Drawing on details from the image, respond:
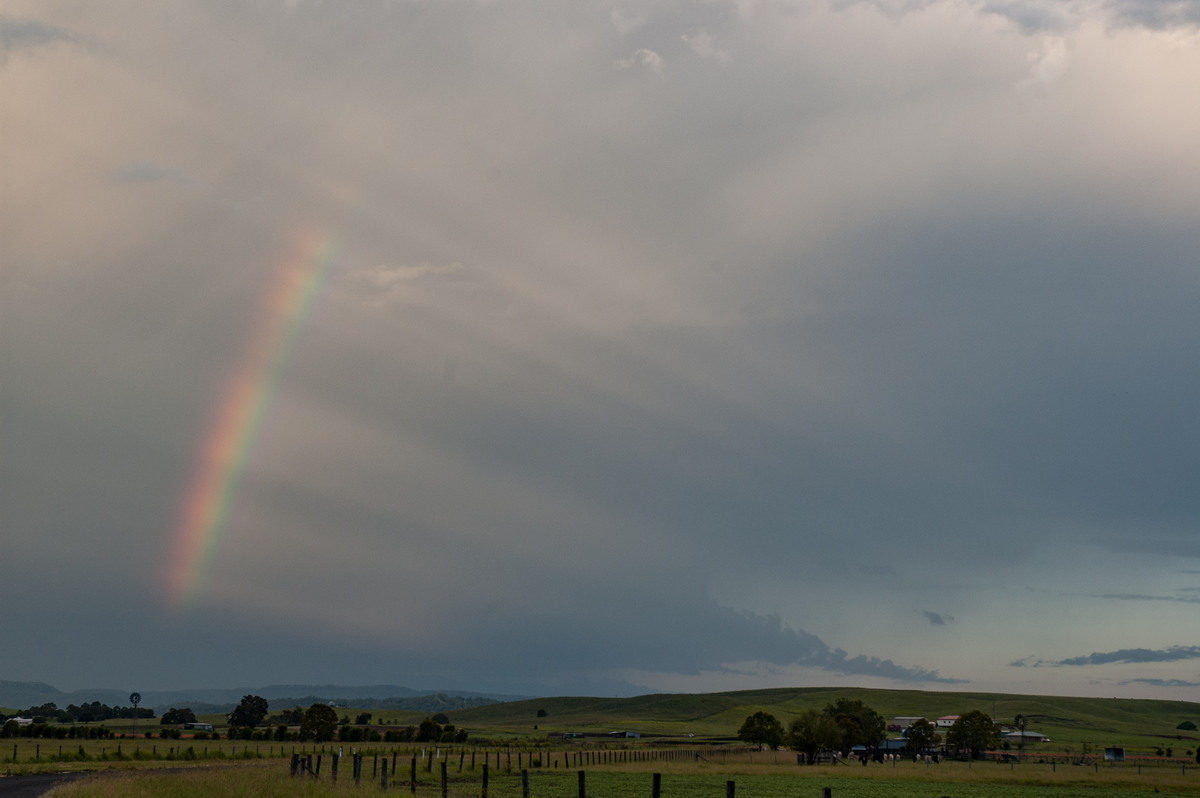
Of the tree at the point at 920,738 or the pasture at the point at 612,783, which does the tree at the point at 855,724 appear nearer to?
the tree at the point at 920,738

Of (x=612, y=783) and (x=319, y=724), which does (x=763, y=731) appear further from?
(x=612, y=783)

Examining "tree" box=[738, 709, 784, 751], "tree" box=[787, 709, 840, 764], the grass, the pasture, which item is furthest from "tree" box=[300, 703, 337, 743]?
the grass

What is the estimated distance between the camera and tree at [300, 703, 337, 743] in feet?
513

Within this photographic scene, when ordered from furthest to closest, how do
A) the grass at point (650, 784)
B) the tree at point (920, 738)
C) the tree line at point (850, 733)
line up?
the tree at point (920, 738) < the tree line at point (850, 733) < the grass at point (650, 784)

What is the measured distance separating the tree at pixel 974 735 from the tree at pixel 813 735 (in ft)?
101

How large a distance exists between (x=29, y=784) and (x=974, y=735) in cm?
13047

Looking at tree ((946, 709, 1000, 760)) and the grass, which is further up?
the grass

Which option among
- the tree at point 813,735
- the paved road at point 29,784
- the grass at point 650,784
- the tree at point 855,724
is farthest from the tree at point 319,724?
the paved road at point 29,784

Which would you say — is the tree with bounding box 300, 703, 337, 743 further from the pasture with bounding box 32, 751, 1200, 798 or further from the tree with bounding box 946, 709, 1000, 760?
the tree with bounding box 946, 709, 1000, 760

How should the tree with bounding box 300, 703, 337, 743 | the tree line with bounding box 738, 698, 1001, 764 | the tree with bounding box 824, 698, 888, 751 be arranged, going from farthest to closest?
the tree with bounding box 300, 703, 337, 743, the tree with bounding box 824, 698, 888, 751, the tree line with bounding box 738, 698, 1001, 764

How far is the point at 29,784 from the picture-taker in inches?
1757

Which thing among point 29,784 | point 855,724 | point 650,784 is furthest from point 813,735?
point 29,784

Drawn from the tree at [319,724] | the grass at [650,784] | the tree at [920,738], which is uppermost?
the grass at [650,784]

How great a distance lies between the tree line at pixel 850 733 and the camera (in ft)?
398
